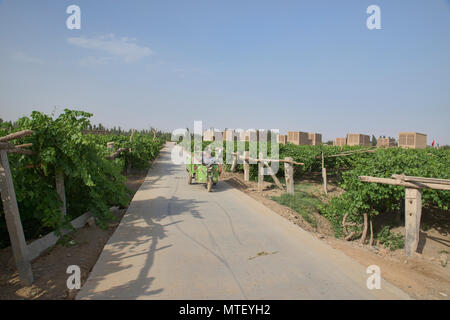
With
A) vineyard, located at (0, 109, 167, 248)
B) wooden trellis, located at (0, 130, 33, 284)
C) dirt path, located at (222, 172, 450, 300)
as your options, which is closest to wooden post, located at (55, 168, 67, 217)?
vineyard, located at (0, 109, 167, 248)

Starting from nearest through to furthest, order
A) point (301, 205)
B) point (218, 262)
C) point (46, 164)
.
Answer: point (218, 262) < point (46, 164) < point (301, 205)

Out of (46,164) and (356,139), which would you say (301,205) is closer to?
(46,164)

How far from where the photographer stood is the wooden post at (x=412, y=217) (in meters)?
6.25

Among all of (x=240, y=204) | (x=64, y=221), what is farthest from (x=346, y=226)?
(x=64, y=221)

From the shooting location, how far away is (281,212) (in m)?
8.33

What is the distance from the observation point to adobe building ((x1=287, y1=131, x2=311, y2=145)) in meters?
24.0

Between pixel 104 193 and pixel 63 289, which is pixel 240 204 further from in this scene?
pixel 63 289

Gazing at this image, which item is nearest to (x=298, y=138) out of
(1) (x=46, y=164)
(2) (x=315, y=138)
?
(2) (x=315, y=138)

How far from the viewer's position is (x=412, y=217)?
6.34m

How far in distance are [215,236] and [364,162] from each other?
579cm

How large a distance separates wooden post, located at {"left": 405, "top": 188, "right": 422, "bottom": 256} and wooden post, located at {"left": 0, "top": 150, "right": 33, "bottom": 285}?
716 cm

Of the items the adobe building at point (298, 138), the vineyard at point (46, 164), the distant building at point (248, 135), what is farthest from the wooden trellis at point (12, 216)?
the adobe building at point (298, 138)

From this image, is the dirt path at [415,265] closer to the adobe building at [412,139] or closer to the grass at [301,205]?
the grass at [301,205]

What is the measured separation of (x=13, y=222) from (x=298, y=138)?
22.2 metres
